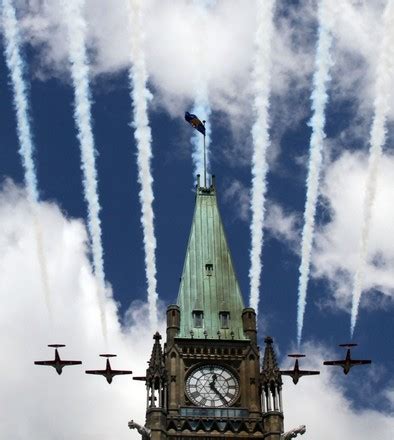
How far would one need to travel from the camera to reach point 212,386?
9662 cm

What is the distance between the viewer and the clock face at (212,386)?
313ft

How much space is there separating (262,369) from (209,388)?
232 inches

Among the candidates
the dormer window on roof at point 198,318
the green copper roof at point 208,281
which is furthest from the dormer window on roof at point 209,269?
the dormer window on roof at point 198,318

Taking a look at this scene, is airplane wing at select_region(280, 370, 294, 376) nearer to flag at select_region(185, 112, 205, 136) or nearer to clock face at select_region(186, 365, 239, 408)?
clock face at select_region(186, 365, 239, 408)

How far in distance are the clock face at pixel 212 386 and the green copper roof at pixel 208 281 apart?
172 inches

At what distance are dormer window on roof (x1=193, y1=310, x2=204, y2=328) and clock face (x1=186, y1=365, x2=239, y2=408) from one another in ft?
19.4

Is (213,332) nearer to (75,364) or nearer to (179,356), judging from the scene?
(179,356)

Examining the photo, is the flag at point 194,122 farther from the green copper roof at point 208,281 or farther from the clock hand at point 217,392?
the clock hand at point 217,392

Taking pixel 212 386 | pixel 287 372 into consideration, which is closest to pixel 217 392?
pixel 212 386

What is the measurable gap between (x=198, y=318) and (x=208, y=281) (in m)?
5.74

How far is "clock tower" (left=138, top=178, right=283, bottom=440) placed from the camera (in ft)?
303

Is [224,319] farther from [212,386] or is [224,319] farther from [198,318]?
[212,386]

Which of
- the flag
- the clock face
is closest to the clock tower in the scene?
the clock face

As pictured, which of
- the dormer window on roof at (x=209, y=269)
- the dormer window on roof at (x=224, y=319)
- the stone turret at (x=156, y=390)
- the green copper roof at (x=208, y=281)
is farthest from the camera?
the dormer window on roof at (x=209, y=269)
